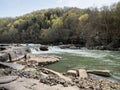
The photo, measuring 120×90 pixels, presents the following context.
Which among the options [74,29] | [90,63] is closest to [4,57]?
[90,63]

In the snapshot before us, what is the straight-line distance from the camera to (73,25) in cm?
6631

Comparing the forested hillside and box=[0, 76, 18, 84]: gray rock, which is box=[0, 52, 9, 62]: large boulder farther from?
the forested hillside

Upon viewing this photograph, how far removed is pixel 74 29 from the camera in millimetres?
64938

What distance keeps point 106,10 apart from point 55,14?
44458mm

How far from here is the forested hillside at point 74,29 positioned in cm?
4804

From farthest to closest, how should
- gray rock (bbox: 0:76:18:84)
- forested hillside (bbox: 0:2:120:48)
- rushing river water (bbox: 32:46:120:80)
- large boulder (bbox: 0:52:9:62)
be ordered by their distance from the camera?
forested hillside (bbox: 0:2:120:48)
large boulder (bbox: 0:52:9:62)
rushing river water (bbox: 32:46:120:80)
gray rock (bbox: 0:76:18:84)

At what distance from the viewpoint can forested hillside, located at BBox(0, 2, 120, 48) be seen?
48.0 metres

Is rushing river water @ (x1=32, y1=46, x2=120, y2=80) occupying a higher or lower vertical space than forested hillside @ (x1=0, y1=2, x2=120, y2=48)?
lower

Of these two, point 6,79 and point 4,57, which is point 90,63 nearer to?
point 4,57

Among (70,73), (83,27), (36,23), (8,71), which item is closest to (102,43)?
(83,27)

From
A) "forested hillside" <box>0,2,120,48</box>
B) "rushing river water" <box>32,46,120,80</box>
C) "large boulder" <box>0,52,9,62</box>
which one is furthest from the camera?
"forested hillside" <box>0,2,120,48</box>

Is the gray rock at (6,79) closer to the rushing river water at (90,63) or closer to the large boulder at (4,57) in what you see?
the rushing river water at (90,63)

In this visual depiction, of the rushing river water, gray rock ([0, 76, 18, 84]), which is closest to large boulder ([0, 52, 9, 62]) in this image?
the rushing river water

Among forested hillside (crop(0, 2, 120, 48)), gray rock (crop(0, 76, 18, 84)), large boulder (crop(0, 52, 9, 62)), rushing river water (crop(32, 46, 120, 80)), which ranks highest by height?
forested hillside (crop(0, 2, 120, 48))
